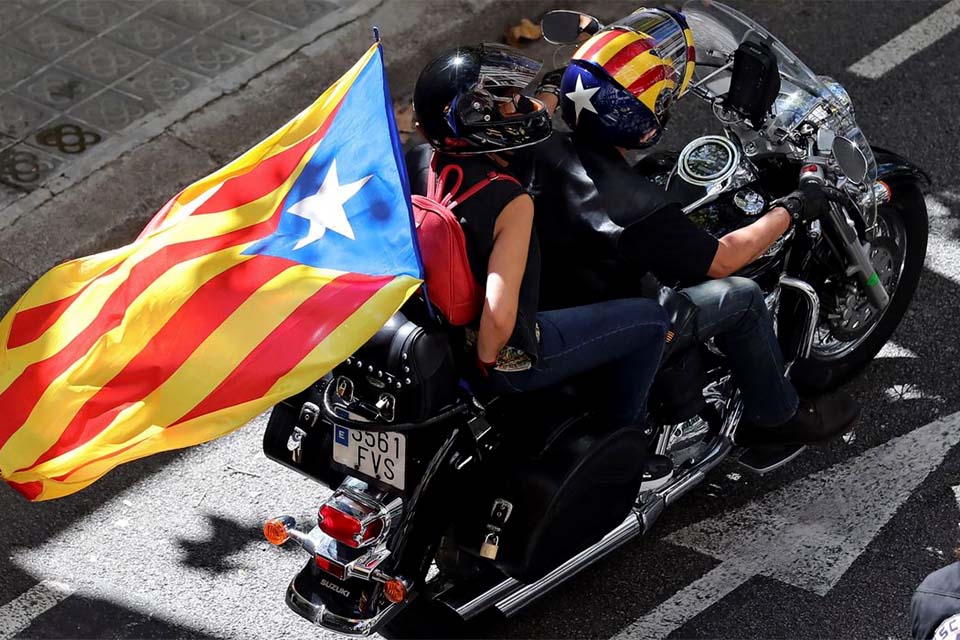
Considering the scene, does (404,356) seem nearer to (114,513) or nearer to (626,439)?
(626,439)

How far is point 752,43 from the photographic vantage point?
4461 millimetres

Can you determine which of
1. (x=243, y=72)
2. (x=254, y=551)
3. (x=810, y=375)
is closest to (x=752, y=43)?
(x=810, y=375)

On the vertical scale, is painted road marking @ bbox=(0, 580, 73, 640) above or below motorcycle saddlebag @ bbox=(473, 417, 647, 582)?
below

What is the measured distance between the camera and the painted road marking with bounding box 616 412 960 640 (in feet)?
14.8

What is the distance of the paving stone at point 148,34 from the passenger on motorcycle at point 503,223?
3667 millimetres

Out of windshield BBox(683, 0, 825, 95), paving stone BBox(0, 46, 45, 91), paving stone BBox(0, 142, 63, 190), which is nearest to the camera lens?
windshield BBox(683, 0, 825, 95)

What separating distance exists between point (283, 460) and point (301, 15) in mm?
3968

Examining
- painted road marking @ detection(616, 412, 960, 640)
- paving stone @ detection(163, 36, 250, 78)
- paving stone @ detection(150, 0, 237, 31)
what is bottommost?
painted road marking @ detection(616, 412, 960, 640)

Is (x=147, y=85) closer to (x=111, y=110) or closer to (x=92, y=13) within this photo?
(x=111, y=110)

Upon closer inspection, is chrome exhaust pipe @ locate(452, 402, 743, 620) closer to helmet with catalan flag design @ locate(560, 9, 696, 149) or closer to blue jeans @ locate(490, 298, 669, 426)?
blue jeans @ locate(490, 298, 669, 426)

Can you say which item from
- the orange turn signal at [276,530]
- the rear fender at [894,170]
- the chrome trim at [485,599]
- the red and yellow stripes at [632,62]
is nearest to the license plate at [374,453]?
the orange turn signal at [276,530]

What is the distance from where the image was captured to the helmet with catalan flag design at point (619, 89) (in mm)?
4035

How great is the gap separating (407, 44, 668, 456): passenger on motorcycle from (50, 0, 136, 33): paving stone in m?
3.94

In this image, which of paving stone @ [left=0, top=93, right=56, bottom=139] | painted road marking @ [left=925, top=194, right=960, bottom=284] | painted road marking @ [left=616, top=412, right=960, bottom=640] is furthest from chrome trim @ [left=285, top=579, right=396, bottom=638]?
paving stone @ [left=0, top=93, right=56, bottom=139]
